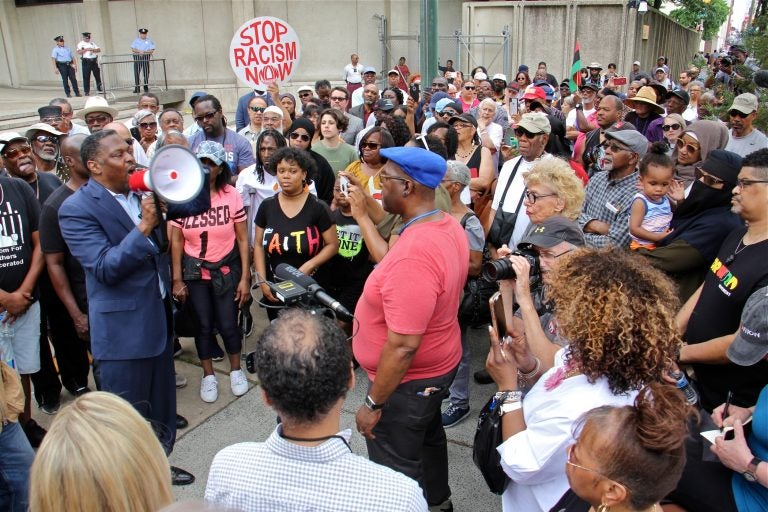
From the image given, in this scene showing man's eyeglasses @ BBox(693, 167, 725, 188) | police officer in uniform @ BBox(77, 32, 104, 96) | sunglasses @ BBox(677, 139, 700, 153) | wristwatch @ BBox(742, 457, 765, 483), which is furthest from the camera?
police officer in uniform @ BBox(77, 32, 104, 96)

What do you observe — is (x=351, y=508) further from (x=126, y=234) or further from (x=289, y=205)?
(x=289, y=205)

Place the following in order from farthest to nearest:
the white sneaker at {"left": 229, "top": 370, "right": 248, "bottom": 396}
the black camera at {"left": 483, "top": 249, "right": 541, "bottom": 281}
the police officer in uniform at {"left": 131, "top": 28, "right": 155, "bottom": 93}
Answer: the police officer in uniform at {"left": 131, "top": 28, "right": 155, "bottom": 93} → the white sneaker at {"left": 229, "top": 370, "right": 248, "bottom": 396} → the black camera at {"left": 483, "top": 249, "right": 541, "bottom": 281}

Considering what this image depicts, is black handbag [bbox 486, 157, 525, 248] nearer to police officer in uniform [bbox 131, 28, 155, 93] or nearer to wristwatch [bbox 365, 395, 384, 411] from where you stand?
wristwatch [bbox 365, 395, 384, 411]

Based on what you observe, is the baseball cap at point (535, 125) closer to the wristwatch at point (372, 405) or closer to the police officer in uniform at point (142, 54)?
the wristwatch at point (372, 405)

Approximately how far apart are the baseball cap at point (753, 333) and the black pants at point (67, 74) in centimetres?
1703

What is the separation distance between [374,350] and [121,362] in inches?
58.5

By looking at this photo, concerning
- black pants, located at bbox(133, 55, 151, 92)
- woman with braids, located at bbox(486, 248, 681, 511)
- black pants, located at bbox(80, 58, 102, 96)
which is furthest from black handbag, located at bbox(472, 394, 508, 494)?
black pants, located at bbox(133, 55, 151, 92)

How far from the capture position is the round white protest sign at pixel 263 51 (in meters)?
6.55

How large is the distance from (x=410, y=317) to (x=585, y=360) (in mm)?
716

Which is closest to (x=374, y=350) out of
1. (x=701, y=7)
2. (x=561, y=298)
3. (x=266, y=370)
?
(x=561, y=298)

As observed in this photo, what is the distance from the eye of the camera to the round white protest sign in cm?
655

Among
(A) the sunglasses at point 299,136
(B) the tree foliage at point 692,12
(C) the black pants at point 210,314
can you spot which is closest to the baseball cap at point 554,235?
(C) the black pants at point 210,314

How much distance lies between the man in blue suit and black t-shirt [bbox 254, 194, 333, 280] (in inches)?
39.1

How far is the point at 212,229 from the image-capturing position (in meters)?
4.34
